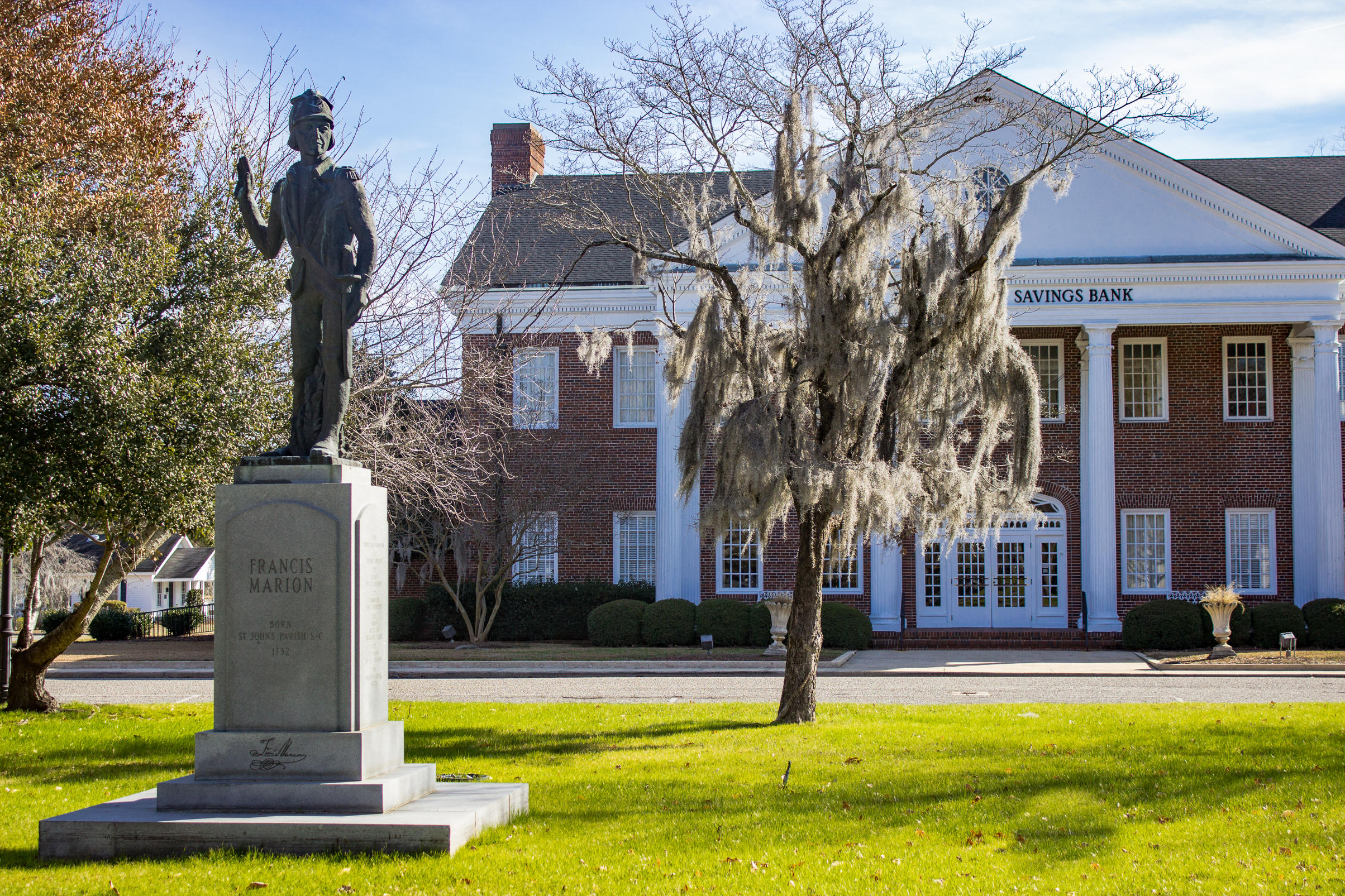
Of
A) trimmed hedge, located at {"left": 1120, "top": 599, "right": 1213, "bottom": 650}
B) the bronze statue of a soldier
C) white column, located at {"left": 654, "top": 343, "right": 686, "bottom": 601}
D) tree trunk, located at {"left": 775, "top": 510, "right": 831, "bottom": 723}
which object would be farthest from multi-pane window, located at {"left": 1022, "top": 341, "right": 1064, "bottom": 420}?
the bronze statue of a soldier

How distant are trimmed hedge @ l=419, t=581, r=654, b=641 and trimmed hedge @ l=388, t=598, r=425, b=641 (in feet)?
3.83

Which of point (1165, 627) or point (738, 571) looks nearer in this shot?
point (1165, 627)

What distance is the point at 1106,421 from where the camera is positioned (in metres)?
25.8

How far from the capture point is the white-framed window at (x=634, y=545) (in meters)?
27.6

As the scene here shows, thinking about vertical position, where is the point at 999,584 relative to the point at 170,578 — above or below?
above

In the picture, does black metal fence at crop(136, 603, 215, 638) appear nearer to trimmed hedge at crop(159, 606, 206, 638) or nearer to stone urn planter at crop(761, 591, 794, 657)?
trimmed hedge at crop(159, 606, 206, 638)

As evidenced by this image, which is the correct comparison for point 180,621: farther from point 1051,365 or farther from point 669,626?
point 1051,365

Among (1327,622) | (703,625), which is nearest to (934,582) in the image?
(703,625)

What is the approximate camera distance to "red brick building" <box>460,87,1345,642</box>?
2534 cm

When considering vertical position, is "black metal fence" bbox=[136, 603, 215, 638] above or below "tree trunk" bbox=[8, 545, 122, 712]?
below

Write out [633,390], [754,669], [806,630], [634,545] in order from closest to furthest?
1. [806,630]
2. [754,669]
3. [634,545]
4. [633,390]

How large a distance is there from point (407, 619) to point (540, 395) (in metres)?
6.19

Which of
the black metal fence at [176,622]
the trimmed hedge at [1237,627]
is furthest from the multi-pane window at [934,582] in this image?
the black metal fence at [176,622]
